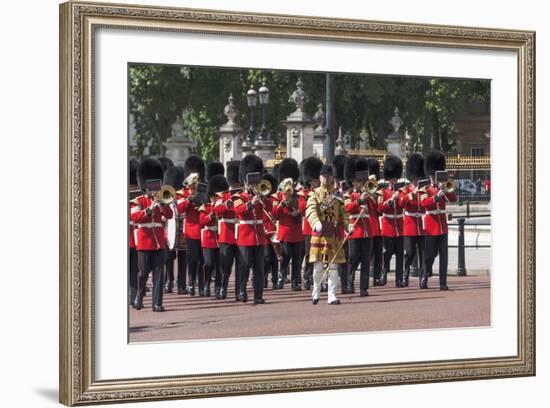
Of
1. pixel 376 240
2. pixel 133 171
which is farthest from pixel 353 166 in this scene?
pixel 133 171

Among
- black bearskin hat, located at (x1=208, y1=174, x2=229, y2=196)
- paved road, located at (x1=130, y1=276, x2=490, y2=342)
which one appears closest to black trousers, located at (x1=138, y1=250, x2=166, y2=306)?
paved road, located at (x1=130, y1=276, x2=490, y2=342)

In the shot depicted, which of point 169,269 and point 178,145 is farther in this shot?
point 169,269

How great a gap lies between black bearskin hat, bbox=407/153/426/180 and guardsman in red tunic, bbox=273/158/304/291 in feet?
3.38

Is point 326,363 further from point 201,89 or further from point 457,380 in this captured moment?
point 201,89

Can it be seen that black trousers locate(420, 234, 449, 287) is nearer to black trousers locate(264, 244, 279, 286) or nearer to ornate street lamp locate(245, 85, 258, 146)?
black trousers locate(264, 244, 279, 286)

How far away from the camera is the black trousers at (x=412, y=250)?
13.8 metres

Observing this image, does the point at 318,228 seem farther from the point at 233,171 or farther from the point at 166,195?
the point at 166,195

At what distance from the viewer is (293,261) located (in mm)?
13461

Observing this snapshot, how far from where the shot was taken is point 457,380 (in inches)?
498

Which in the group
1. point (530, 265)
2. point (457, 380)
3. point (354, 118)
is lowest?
point (457, 380)

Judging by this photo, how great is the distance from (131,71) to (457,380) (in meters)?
3.60

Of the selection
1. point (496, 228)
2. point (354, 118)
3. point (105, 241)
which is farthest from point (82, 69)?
Answer: point (496, 228)

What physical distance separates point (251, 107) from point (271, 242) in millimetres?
1534

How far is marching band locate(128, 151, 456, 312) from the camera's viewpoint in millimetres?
12977
